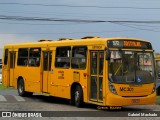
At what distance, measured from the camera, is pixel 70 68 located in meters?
18.9

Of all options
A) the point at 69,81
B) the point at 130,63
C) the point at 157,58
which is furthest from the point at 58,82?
the point at 157,58

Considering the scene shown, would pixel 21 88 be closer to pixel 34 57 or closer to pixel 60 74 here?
pixel 34 57

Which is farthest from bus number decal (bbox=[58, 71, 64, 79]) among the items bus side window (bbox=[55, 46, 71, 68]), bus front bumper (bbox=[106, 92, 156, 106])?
bus front bumper (bbox=[106, 92, 156, 106])

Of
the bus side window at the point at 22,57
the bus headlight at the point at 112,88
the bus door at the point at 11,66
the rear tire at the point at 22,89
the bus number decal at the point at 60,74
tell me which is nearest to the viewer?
the bus headlight at the point at 112,88

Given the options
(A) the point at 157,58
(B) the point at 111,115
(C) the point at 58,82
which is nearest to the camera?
(B) the point at 111,115

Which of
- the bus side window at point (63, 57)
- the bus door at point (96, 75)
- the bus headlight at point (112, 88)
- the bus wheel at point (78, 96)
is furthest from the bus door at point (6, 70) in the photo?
the bus headlight at point (112, 88)

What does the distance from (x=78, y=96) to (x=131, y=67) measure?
2.58 meters

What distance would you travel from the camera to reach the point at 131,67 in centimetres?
1708

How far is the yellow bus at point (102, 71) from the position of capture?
54.7ft

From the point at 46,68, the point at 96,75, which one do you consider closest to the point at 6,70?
the point at 46,68

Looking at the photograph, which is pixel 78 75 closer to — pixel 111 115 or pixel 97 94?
pixel 97 94

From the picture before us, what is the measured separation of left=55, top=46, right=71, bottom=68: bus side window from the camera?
1919 centimetres

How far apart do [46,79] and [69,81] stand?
2.32 metres

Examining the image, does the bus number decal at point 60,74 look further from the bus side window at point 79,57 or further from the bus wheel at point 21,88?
the bus wheel at point 21,88
